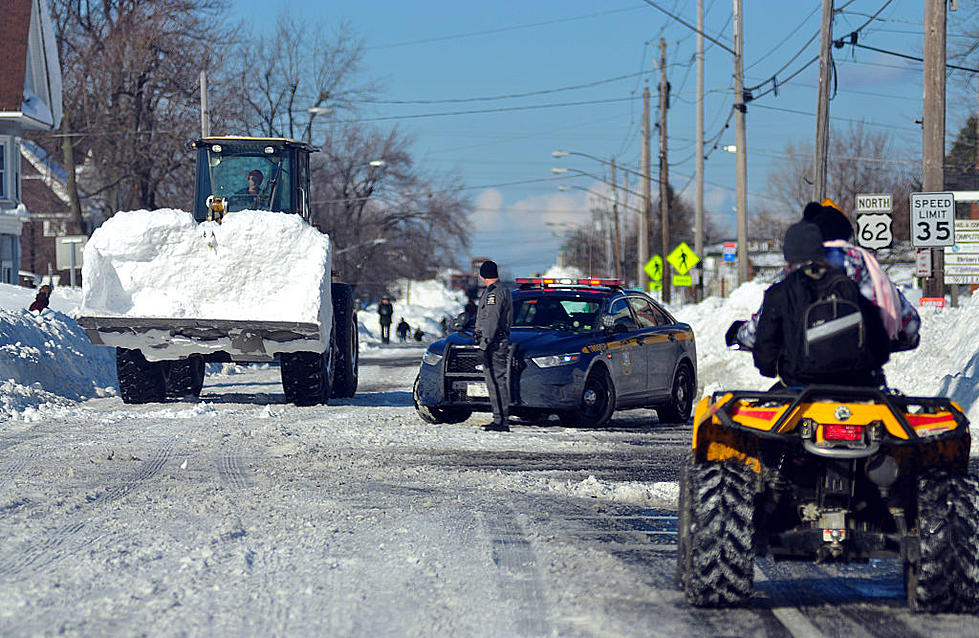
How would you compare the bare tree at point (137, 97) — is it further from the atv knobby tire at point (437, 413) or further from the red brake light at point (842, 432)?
the red brake light at point (842, 432)

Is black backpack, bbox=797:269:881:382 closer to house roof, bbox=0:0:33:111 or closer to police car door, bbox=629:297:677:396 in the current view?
police car door, bbox=629:297:677:396

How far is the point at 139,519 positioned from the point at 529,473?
3.42 meters

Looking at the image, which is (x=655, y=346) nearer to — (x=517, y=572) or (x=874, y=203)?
(x=874, y=203)

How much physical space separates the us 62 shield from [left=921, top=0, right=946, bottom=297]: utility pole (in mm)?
1035

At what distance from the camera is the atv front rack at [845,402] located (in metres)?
5.53

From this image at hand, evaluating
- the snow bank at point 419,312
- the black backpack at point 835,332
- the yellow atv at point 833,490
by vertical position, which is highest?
the black backpack at point 835,332

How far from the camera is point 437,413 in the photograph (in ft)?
46.9

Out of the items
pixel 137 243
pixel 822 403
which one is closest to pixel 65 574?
pixel 822 403

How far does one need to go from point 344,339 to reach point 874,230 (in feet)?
26.8

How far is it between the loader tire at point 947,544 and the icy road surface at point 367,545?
125mm

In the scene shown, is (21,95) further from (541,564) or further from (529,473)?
(541,564)

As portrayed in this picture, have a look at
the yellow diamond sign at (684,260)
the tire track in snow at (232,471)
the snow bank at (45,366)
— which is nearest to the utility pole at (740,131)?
the yellow diamond sign at (684,260)

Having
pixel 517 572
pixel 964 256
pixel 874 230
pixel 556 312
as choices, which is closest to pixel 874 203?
pixel 874 230

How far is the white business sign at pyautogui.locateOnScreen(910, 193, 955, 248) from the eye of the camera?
1911cm
